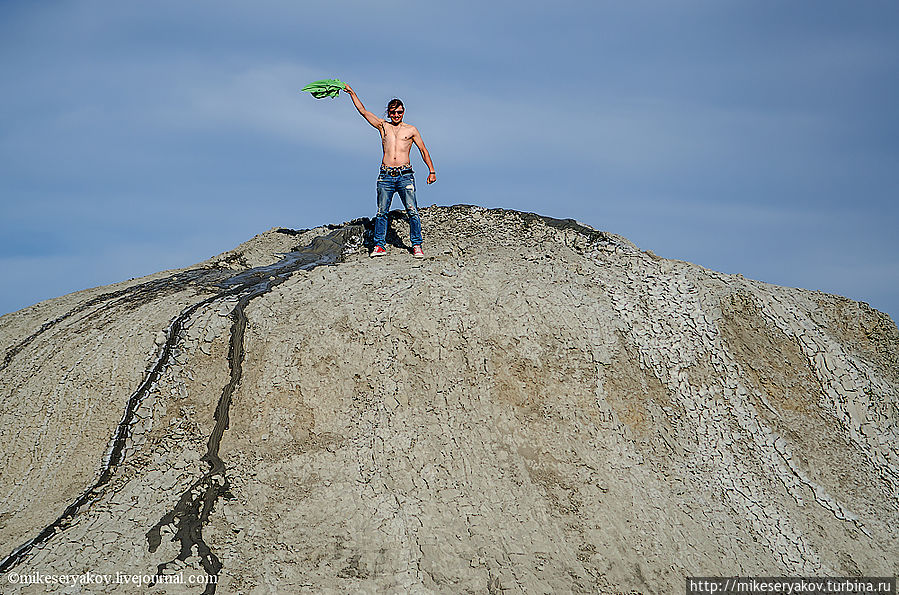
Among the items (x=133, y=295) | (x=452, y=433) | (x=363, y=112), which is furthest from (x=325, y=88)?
(x=452, y=433)

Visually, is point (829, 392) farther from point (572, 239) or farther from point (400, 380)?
point (400, 380)

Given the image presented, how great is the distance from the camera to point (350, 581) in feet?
18.4

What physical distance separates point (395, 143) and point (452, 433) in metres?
3.91

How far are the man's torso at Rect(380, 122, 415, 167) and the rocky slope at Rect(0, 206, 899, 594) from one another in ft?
4.17

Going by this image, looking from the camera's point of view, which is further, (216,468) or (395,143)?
(395,143)

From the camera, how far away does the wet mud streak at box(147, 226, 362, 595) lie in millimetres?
5777

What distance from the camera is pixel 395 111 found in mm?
9086

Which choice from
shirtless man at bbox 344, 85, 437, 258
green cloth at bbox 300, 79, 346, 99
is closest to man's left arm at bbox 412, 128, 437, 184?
shirtless man at bbox 344, 85, 437, 258

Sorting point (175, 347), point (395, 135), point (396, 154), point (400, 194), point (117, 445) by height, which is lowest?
point (117, 445)

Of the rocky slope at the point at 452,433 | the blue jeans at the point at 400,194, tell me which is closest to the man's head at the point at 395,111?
the blue jeans at the point at 400,194

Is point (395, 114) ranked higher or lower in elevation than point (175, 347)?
higher

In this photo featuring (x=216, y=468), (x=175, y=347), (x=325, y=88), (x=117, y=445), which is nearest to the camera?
(x=216, y=468)

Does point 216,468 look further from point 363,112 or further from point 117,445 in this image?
point 363,112

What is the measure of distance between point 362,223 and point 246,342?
3775 mm
